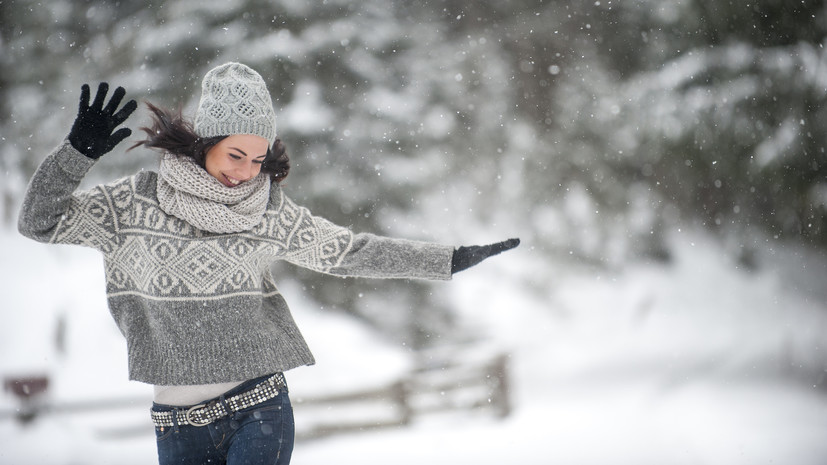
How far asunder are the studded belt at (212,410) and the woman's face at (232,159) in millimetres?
431

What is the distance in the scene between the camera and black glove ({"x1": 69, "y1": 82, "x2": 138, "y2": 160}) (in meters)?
1.28

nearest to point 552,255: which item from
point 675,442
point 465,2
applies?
point 675,442

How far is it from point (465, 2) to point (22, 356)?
335 centimetres

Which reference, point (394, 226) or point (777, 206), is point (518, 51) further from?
point (777, 206)

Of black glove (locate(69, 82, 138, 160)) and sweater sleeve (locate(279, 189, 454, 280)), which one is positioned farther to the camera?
sweater sleeve (locate(279, 189, 454, 280))

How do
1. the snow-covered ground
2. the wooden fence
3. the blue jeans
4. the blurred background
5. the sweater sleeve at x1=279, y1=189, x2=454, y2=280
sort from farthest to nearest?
1. the blurred background
2. the wooden fence
3. the snow-covered ground
4. the sweater sleeve at x1=279, y1=189, x2=454, y2=280
5. the blue jeans

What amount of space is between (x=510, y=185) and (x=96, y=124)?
342 centimetres

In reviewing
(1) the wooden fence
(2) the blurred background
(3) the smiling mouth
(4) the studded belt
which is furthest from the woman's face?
(1) the wooden fence

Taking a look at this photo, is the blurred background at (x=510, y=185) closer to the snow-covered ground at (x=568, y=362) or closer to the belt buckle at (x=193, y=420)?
the snow-covered ground at (x=568, y=362)

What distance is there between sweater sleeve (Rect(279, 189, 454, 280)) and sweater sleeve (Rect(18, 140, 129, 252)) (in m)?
0.36

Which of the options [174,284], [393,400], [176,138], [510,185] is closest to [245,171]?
[176,138]

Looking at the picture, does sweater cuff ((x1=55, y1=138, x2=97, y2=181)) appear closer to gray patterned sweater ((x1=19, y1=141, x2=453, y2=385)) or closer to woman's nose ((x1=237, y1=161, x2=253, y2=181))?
gray patterned sweater ((x1=19, y1=141, x2=453, y2=385))

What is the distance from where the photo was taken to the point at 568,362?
4.63m

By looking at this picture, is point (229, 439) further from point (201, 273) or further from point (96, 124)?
point (96, 124)
